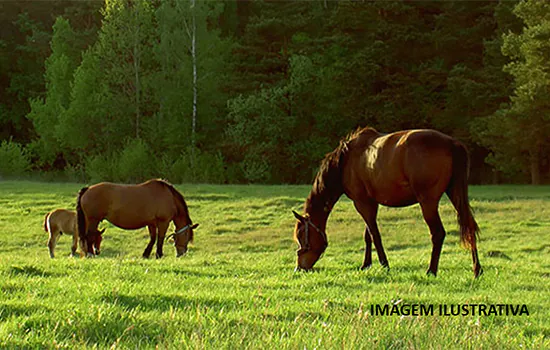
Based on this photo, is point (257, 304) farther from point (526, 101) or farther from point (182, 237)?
point (526, 101)

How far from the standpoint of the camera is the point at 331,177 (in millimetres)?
10102

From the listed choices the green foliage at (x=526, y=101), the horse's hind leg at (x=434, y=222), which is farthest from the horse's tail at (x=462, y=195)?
the green foliage at (x=526, y=101)

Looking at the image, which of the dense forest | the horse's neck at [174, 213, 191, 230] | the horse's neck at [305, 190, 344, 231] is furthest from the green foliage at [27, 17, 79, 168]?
the horse's neck at [305, 190, 344, 231]

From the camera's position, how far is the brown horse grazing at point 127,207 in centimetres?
1273

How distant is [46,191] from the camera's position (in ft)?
91.1

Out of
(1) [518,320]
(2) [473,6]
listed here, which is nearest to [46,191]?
(1) [518,320]

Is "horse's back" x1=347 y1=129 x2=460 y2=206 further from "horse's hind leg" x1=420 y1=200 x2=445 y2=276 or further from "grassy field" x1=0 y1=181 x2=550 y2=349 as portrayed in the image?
"grassy field" x1=0 y1=181 x2=550 y2=349

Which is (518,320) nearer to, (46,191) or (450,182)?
(450,182)

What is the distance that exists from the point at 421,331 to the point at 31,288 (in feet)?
12.2

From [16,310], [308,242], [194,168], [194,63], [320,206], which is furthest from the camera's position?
[194,63]

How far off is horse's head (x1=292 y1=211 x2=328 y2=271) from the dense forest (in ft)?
87.8

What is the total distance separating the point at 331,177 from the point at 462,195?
230 cm

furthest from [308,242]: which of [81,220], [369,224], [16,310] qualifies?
[16,310]

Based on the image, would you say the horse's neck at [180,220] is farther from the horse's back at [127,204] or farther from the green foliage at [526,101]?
the green foliage at [526,101]
